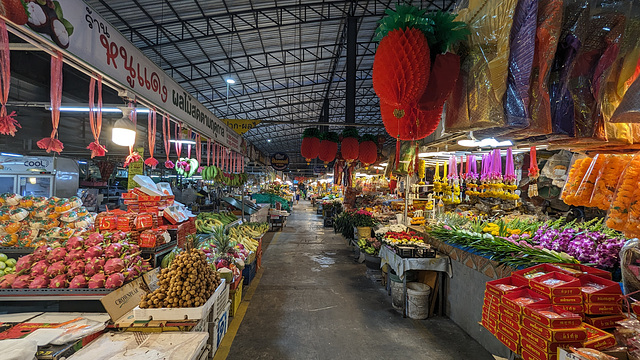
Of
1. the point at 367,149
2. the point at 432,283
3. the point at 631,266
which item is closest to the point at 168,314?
the point at 631,266

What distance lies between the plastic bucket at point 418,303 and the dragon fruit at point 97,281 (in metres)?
4.21

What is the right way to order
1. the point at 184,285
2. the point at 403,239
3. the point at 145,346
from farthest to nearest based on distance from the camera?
the point at 403,239, the point at 184,285, the point at 145,346

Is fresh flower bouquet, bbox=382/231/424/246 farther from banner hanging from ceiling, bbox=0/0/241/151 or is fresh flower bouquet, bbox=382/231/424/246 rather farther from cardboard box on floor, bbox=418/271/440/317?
banner hanging from ceiling, bbox=0/0/241/151

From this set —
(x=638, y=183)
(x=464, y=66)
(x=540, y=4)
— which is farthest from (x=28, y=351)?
(x=638, y=183)

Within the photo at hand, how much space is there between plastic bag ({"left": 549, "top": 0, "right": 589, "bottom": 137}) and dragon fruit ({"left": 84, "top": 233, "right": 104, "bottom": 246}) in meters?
4.38

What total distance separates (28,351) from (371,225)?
776cm

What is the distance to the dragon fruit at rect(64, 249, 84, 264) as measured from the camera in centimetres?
302

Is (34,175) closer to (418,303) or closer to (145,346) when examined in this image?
(145,346)

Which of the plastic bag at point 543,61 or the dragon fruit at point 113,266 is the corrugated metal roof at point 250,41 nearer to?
the dragon fruit at point 113,266

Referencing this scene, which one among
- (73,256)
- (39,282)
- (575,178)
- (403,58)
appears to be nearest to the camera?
(403,58)

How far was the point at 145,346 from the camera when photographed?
2170 mm

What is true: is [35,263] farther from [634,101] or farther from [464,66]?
[634,101]

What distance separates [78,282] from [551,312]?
4.12 meters

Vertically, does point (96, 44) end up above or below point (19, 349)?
above
